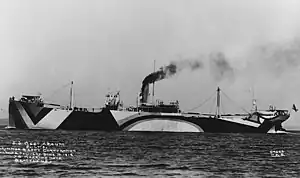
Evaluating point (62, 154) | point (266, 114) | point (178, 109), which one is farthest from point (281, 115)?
point (62, 154)

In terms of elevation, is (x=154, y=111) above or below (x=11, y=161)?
above

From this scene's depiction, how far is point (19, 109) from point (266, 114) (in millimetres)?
47137

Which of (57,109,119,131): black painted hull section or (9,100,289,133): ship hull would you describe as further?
(57,109,119,131): black painted hull section

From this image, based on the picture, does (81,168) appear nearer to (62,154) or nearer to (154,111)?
(62,154)

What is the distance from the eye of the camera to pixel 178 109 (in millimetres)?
93188

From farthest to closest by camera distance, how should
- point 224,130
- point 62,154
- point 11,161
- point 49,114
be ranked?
point 224,130 < point 49,114 < point 62,154 < point 11,161

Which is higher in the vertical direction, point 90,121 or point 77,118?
point 77,118

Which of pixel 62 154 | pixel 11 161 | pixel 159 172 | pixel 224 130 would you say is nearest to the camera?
pixel 159 172

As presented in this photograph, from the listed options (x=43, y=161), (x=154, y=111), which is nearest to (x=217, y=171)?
(x=43, y=161)

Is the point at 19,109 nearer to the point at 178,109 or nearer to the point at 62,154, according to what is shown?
the point at 178,109

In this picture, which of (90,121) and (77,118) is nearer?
(77,118)

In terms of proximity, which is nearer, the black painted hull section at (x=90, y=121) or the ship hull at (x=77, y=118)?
the ship hull at (x=77, y=118)

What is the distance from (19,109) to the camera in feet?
292

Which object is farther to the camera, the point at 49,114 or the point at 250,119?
the point at 250,119
